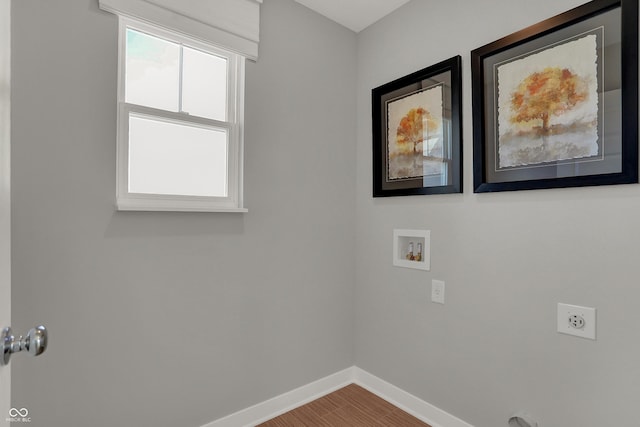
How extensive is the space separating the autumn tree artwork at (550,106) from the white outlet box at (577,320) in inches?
25.3

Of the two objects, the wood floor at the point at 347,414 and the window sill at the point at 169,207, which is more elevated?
the window sill at the point at 169,207

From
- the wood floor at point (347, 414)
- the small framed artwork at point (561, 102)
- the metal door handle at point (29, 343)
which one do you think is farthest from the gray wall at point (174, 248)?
the small framed artwork at point (561, 102)

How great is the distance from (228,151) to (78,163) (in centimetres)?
71

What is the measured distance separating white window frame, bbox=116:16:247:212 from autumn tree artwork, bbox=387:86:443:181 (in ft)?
3.17

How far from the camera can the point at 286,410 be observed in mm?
2078

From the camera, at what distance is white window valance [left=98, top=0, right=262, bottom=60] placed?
61.1 inches

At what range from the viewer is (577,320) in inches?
56.4

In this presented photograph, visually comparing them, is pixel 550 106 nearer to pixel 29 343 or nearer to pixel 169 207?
pixel 169 207

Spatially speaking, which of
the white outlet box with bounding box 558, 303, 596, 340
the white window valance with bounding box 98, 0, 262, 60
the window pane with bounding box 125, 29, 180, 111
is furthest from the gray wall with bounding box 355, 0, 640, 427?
the window pane with bounding box 125, 29, 180, 111

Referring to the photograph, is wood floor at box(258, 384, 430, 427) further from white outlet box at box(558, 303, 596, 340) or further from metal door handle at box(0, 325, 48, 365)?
metal door handle at box(0, 325, 48, 365)

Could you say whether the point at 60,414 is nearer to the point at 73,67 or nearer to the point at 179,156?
the point at 179,156

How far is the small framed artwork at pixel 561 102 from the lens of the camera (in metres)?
1.32

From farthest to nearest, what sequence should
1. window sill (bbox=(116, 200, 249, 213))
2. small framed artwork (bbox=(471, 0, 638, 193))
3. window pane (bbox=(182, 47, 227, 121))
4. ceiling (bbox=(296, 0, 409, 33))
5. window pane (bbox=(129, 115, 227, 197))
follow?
→ ceiling (bbox=(296, 0, 409, 33)) < window pane (bbox=(182, 47, 227, 121)) < window pane (bbox=(129, 115, 227, 197)) < window sill (bbox=(116, 200, 249, 213)) < small framed artwork (bbox=(471, 0, 638, 193))

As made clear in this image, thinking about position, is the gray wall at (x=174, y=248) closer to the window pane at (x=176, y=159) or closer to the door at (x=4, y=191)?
the window pane at (x=176, y=159)
